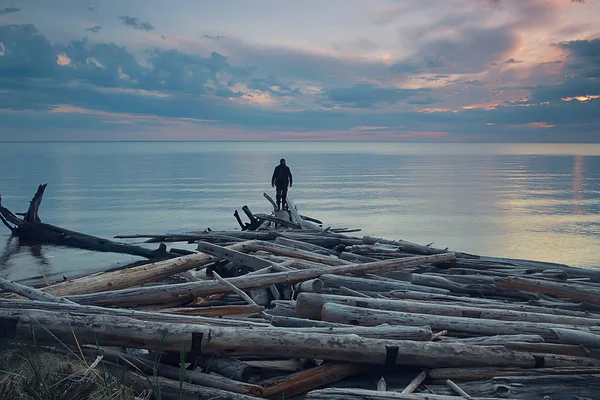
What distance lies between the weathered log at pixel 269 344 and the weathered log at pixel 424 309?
3.43 feet

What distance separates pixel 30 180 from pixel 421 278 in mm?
57207

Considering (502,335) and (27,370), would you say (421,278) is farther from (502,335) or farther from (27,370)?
(27,370)

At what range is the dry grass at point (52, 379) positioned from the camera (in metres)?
3.09

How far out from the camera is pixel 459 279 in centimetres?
862

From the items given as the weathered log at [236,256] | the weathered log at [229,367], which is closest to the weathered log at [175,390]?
the weathered log at [229,367]

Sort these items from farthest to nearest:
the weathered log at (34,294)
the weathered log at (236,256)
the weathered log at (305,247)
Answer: the weathered log at (305,247) < the weathered log at (236,256) < the weathered log at (34,294)

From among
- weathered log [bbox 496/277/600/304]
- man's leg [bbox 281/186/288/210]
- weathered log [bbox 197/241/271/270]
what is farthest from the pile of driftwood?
man's leg [bbox 281/186/288/210]

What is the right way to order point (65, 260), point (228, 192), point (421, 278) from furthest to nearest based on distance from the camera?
1. point (228, 192)
2. point (65, 260)
3. point (421, 278)

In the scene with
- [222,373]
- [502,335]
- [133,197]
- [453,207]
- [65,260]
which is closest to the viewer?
[222,373]

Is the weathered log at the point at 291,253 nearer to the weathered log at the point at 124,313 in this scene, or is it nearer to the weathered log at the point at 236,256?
the weathered log at the point at 236,256

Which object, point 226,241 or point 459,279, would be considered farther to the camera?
point 226,241

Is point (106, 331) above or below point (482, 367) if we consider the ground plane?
above

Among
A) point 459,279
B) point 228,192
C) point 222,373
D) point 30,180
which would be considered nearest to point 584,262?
point 459,279

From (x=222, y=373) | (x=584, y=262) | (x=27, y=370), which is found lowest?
(x=584, y=262)
